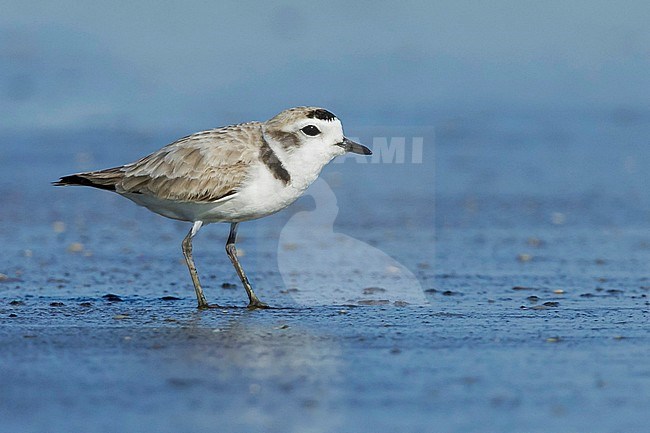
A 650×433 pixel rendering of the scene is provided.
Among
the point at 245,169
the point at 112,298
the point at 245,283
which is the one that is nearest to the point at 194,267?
the point at 245,283

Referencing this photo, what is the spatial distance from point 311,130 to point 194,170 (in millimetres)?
766

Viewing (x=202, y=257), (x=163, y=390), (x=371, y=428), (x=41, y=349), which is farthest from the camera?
(x=202, y=257)

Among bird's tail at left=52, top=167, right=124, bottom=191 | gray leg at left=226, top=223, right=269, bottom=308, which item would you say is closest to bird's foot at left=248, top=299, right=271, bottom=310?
gray leg at left=226, top=223, right=269, bottom=308

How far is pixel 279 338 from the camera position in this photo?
20.1 feet

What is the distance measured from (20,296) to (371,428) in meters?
3.61

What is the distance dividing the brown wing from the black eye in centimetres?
31

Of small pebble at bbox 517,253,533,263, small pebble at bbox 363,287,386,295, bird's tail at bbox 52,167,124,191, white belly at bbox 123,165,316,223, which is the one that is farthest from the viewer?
small pebble at bbox 517,253,533,263

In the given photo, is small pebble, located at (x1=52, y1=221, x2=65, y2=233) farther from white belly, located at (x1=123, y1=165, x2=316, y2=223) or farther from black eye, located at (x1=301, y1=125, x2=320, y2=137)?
black eye, located at (x1=301, y1=125, x2=320, y2=137)

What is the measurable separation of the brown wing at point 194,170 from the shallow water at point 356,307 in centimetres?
70

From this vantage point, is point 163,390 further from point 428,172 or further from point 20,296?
point 428,172

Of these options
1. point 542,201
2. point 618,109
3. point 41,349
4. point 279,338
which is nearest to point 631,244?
point 542,201

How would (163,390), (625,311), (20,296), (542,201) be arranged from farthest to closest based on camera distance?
(542,201) < (20,296) < (625,311) < (163,390)

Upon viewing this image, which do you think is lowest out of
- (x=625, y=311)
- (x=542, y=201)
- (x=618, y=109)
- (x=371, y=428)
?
(x=371, y=428)

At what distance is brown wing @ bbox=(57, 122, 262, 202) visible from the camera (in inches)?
281
